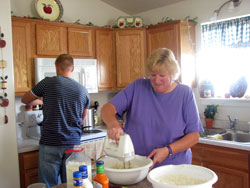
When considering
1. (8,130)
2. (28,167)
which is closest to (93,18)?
(8,130)

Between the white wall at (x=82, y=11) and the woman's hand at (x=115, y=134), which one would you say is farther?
the white wall at (x=82, y=11)

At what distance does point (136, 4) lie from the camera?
3658mm

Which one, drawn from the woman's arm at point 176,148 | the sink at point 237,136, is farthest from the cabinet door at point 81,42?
the woman's arm at point 176,148

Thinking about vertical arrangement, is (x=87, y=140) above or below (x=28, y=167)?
above

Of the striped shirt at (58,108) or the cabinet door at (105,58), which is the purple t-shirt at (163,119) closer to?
the striped shirt at (58,108)

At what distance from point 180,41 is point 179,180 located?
7.22 feet

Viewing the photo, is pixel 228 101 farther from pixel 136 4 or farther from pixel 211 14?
pixel 136 4

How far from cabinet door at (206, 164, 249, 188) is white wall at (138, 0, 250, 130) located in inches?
26.2

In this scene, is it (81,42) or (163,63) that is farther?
(81,42)


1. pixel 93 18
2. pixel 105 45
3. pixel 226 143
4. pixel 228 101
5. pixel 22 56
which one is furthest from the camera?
pixel 93 18

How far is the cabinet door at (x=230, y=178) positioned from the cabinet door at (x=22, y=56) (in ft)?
6.61

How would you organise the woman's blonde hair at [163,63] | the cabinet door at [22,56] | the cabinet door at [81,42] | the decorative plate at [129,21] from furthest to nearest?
the decorative plate at [129,21], the cabinet door at [81,42], the cabinet door at [22,56], the woman's blonde hair at [163,63]

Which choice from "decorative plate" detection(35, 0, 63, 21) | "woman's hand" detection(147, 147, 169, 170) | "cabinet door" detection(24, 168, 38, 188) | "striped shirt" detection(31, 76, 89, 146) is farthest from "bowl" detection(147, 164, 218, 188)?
"decorative plate" detection(35, 0, 63, 21)

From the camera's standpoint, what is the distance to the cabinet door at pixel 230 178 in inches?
96.1
